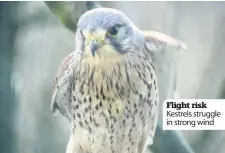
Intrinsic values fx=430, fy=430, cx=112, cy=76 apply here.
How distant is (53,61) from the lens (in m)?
1.44

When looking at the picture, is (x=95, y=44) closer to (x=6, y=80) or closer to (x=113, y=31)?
(x=113, y=31)

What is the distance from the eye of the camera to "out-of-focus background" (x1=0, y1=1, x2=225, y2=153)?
4.72ft

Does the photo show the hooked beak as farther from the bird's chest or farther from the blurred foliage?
the blurred foliage

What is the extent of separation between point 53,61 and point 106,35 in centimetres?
22

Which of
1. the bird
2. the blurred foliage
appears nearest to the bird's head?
the bird

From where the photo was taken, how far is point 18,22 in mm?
1449

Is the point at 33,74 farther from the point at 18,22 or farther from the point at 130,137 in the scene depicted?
the point at 130,137

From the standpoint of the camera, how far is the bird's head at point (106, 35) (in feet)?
4.43

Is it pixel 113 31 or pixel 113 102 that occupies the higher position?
pixel 113 31

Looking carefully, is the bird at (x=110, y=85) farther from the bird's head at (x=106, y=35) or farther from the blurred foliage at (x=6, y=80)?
the blurred foliage at (x=6, y=80)

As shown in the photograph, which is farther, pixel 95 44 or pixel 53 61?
pixel 53 61

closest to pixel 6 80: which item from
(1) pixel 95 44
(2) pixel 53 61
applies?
(2) pixel 53 61

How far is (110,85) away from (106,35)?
16cm

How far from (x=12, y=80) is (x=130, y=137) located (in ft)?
1.44
